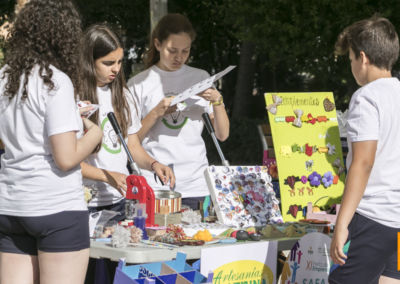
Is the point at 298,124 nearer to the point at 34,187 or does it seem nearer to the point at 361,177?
the point at 361,177

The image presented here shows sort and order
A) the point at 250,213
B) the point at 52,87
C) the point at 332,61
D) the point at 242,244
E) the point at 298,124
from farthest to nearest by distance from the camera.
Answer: the point at 332,61, the point at 298,124, the point at 250,213, the point at 242,244, the point at 52,87

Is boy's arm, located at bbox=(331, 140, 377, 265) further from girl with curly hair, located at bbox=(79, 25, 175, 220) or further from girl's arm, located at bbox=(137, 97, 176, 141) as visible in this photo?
girl's arm, located at bbox=(137, 97, 176, 141)

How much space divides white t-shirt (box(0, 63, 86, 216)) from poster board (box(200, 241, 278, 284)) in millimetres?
746

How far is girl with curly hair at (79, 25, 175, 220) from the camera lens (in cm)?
270

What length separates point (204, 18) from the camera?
1180 centimetres

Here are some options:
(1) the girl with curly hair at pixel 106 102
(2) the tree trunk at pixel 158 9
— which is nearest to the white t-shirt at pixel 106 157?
(1) the girl with curly hair at pixel 106 102

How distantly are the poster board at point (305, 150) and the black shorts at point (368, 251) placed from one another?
0.95m

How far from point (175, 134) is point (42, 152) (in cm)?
130

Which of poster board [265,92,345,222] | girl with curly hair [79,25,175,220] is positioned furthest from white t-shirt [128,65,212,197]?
poster board [265,92,345,222]

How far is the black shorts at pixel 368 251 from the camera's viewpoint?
2.11 meters

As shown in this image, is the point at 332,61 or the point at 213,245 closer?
the point at 213,245

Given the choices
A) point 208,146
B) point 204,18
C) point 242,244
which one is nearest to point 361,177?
point 242,244

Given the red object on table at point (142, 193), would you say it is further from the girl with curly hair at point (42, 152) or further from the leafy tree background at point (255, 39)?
the leafy tree background at point (255, 39)

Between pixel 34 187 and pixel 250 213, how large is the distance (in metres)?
1.32
